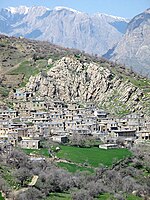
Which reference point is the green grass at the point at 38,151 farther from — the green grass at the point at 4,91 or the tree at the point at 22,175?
the green grass at the point at 4,91

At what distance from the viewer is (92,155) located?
45812 mm

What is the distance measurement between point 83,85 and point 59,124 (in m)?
16.1

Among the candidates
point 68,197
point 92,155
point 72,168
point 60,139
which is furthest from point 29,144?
point 68,197

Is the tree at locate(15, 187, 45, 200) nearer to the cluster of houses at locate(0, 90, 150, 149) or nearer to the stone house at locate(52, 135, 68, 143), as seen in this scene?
the cluster of houses at locate(0, 90, 150, 149)

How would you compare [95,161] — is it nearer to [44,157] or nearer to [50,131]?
[44,157]

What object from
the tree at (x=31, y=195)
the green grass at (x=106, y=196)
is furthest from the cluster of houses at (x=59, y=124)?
the tree at (x=31, y=195)

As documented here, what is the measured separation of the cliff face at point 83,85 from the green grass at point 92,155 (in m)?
18.6

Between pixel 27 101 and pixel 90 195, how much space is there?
102 feet

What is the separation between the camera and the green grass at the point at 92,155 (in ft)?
143

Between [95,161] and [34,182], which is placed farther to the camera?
[95,161]

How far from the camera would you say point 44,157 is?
43.1 meters

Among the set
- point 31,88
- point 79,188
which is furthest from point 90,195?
point 31,88

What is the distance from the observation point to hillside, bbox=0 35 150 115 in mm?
66312

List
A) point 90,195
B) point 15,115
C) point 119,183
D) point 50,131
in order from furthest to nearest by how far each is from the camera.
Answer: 1. point 15,115
2. point 50,131
3. point 119,183
4. point 90,195
